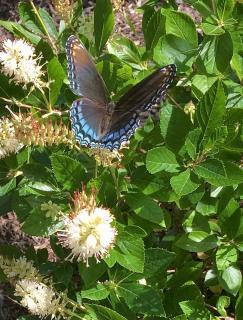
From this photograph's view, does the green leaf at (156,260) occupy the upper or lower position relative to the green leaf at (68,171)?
lower

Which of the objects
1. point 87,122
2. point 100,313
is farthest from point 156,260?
point 87,122

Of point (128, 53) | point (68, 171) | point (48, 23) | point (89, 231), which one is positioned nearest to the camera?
point (89, 231)

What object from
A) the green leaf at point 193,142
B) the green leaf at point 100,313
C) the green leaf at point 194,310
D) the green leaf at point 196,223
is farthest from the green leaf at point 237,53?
the green leaf at point 100,313

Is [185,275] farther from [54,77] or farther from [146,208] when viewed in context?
[54,77]

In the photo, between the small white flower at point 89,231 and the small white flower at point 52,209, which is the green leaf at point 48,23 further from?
the small white flower at point 89,231

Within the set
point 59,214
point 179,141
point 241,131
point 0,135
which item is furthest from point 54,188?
point 241,131

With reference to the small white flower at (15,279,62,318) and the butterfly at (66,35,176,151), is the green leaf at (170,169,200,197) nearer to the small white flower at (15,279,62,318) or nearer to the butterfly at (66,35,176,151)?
the butterfly at (66,35,176,151)
